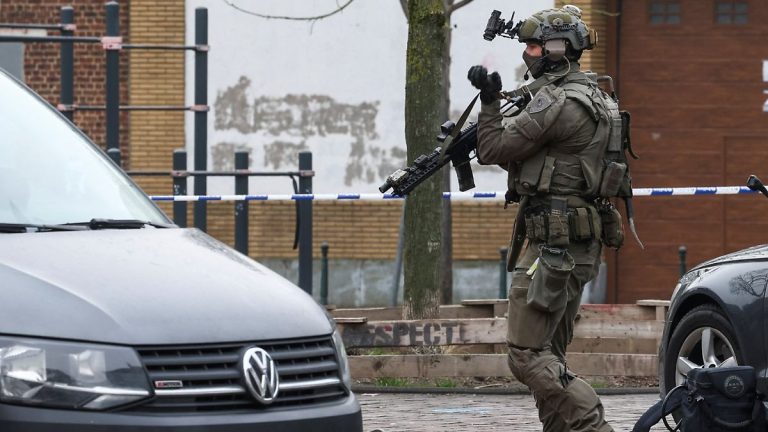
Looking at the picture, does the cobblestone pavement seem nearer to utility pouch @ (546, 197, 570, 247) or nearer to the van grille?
utility pouch @ (546, 197, 570, 247)

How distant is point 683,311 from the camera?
25.4ft

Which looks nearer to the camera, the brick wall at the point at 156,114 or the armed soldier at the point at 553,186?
the armed soldier at the point at 553,186

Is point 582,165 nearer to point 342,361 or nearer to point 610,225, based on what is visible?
point 610,225

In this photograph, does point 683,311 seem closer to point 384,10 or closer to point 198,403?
point 198,403

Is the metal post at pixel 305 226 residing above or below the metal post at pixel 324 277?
above

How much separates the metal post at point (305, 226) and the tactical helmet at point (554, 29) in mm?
7030

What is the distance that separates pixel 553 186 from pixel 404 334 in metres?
3.48

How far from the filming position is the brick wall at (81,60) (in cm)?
2058

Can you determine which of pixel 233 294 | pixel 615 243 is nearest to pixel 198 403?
pixel 233 294

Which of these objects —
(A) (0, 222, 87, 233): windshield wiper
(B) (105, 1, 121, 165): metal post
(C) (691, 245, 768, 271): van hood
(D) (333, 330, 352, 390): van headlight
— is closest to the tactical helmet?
(C) (691, 245, 768, 271): van hood

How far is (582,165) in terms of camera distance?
6910mm

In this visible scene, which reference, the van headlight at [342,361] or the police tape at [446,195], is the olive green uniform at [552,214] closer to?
the van headlight at [342,361]

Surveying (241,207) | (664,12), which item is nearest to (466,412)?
(241,207)

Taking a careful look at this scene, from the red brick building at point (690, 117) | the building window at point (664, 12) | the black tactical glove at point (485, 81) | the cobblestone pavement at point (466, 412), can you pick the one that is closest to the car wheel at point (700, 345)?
the cobblestone pavement at point (466, 412)
